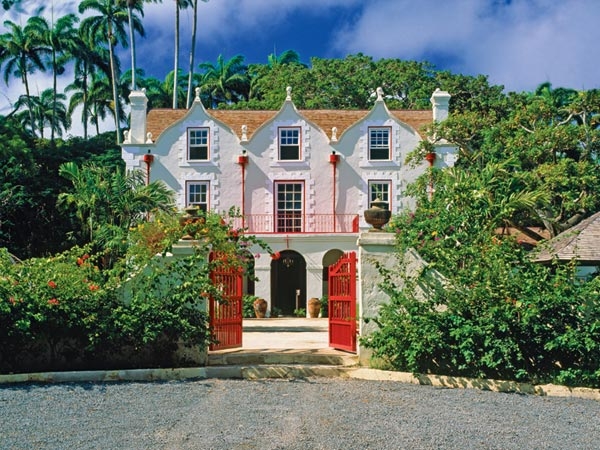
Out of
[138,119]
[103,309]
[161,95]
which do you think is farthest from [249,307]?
[161,95]

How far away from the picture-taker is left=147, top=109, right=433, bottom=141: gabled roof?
1210 inches

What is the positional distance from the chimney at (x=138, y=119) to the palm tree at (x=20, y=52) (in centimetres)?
1636

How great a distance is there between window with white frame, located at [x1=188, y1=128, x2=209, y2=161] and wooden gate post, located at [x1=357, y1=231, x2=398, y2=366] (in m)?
19.7

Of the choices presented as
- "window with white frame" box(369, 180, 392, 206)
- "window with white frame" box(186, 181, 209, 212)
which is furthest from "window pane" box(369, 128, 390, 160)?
"window with white frame" box(186, 181, 209, 212)

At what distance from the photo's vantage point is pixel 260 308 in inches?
1064

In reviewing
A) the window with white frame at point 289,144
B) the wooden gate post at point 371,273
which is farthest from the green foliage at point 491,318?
the window with white frame at point 289,144

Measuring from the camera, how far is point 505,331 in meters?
10.1

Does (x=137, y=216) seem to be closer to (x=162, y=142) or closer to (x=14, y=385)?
(x=162, y=142)

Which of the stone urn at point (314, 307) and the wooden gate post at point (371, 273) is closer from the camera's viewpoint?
the wooden gate post at point (371, 273)

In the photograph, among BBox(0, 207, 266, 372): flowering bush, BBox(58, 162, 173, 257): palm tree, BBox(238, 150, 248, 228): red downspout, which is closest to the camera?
BBox(0, 207, 266, 372): flowering bush

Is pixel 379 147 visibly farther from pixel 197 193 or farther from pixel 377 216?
pixel 377 216

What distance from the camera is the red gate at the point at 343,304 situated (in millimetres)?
11742

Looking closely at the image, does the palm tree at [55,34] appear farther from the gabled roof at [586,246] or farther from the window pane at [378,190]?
the gabled roof at [586,246]

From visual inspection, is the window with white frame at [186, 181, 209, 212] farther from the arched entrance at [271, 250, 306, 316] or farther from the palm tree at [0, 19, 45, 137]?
the palm tree at [0, 19, 45, 137]
